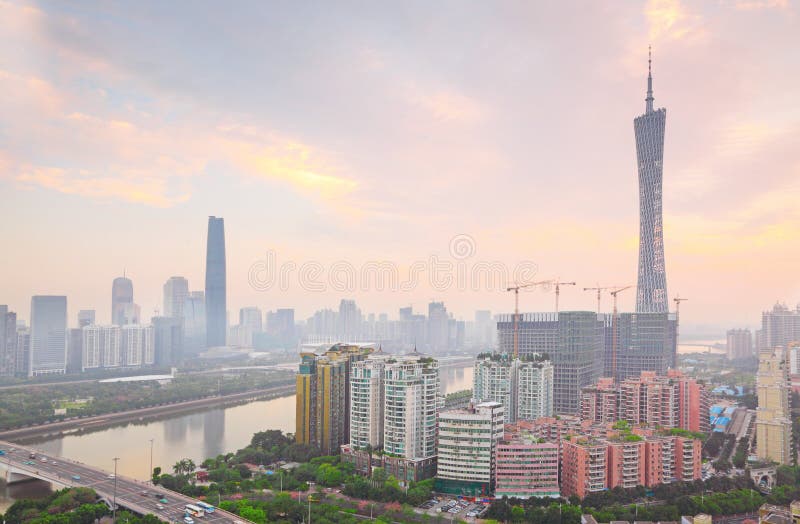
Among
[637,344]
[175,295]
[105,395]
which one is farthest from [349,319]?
[637,344]

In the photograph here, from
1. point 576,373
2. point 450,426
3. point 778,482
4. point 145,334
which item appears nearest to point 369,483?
point 450,426

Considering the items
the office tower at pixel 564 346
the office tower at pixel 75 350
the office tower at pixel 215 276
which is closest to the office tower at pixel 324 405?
the office tower at pixel 564 346

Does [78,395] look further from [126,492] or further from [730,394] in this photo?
[730,394]

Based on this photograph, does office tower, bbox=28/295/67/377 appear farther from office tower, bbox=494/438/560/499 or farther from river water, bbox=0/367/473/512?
Answer: office tower, bbox=494/438/560/499

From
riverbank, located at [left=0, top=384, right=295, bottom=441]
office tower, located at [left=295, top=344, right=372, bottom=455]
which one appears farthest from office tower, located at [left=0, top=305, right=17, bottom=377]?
office tower, located at [left=295, top=344, right=372, bottom=455]

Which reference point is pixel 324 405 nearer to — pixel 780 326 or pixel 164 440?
pixel 164 440

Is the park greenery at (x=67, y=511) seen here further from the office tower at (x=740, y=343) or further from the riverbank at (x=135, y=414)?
the office tower at (x=740, y=343)

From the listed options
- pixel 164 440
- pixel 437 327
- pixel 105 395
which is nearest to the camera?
pixel 164 440
